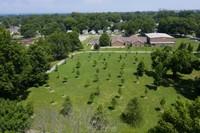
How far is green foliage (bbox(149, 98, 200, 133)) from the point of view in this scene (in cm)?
1976

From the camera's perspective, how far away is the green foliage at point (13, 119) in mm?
21078

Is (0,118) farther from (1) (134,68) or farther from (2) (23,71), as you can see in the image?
(1) (134,68)

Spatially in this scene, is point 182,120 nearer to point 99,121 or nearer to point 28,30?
point 99,121

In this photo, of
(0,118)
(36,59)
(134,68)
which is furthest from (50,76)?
(0,118)

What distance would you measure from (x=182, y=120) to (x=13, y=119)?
15.2m

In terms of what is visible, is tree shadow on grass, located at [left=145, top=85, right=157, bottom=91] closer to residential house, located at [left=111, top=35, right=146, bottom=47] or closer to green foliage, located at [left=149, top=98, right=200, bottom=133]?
green foliage, located at [left=149, top=98, right=200, bottom=133]

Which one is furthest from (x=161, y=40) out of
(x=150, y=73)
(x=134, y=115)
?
(x=134, y=115)

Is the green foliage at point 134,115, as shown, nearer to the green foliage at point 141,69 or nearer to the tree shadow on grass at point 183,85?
the tree shadow on grass at point 183,85

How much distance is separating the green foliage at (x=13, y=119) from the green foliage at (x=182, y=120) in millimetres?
12802

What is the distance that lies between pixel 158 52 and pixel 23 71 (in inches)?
1093

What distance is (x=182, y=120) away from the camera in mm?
20266

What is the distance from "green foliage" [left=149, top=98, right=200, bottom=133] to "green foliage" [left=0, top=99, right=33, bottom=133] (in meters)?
12.8

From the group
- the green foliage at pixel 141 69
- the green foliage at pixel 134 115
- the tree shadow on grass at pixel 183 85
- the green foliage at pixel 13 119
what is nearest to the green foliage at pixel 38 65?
the green foliage at pixel 13 119

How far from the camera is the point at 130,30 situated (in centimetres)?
11550
